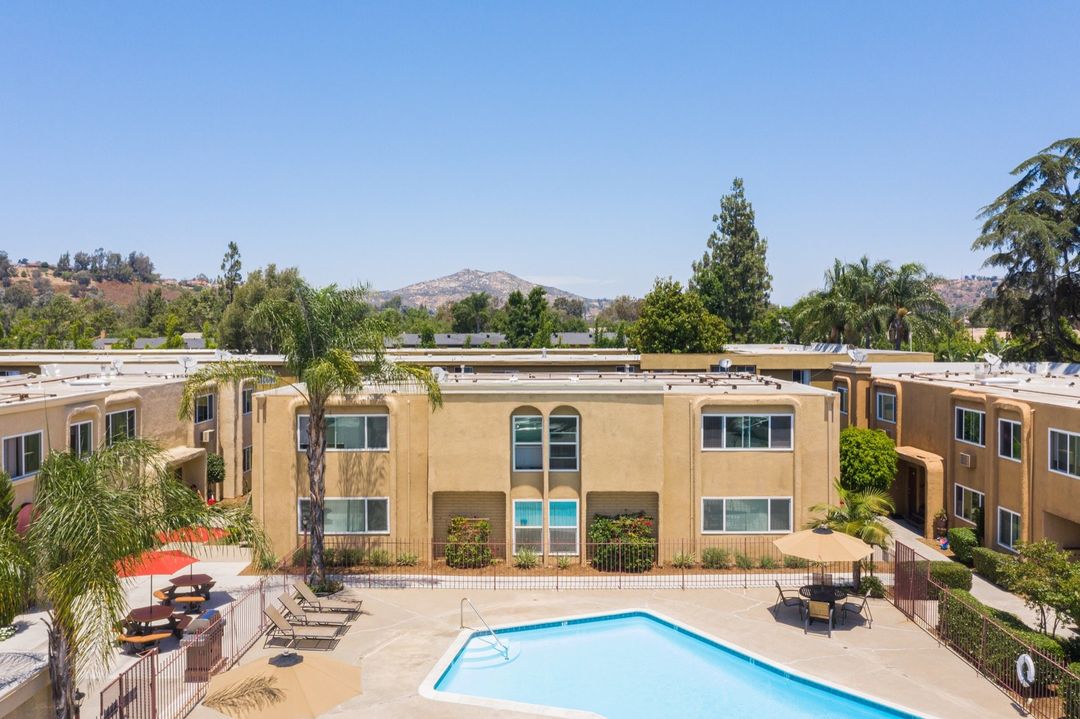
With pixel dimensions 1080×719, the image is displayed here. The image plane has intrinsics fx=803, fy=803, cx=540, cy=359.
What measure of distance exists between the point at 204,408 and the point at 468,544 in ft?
58.8

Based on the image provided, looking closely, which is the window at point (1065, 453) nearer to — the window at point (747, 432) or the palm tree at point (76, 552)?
the window at point (747, 432)

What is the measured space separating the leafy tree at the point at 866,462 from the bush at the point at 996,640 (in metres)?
10.1

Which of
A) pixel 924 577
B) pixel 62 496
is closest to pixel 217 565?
pixel 62 496

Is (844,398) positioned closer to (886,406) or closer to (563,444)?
(886,406)

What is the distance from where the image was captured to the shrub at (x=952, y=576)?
73.2 feet

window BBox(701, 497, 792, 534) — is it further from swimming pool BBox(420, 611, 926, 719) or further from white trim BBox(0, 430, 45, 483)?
white trim BBox(0, 430, 45, 483)

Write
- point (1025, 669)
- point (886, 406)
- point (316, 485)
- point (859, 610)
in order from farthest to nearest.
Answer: point (886, 406), point (316, 485), point (859, 610), point (1025, 669)

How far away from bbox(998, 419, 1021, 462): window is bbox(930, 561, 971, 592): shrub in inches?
200

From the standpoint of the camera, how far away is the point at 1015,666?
54.6 feet

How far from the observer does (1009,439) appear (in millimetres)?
25797

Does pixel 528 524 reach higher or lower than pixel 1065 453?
lower

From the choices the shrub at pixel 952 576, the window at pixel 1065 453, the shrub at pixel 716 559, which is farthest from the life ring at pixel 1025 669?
the shrub at pixel 716 559

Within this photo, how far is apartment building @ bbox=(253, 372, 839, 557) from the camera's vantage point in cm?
2586

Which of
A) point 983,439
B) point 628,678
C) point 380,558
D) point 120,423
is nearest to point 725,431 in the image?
point 983,439
